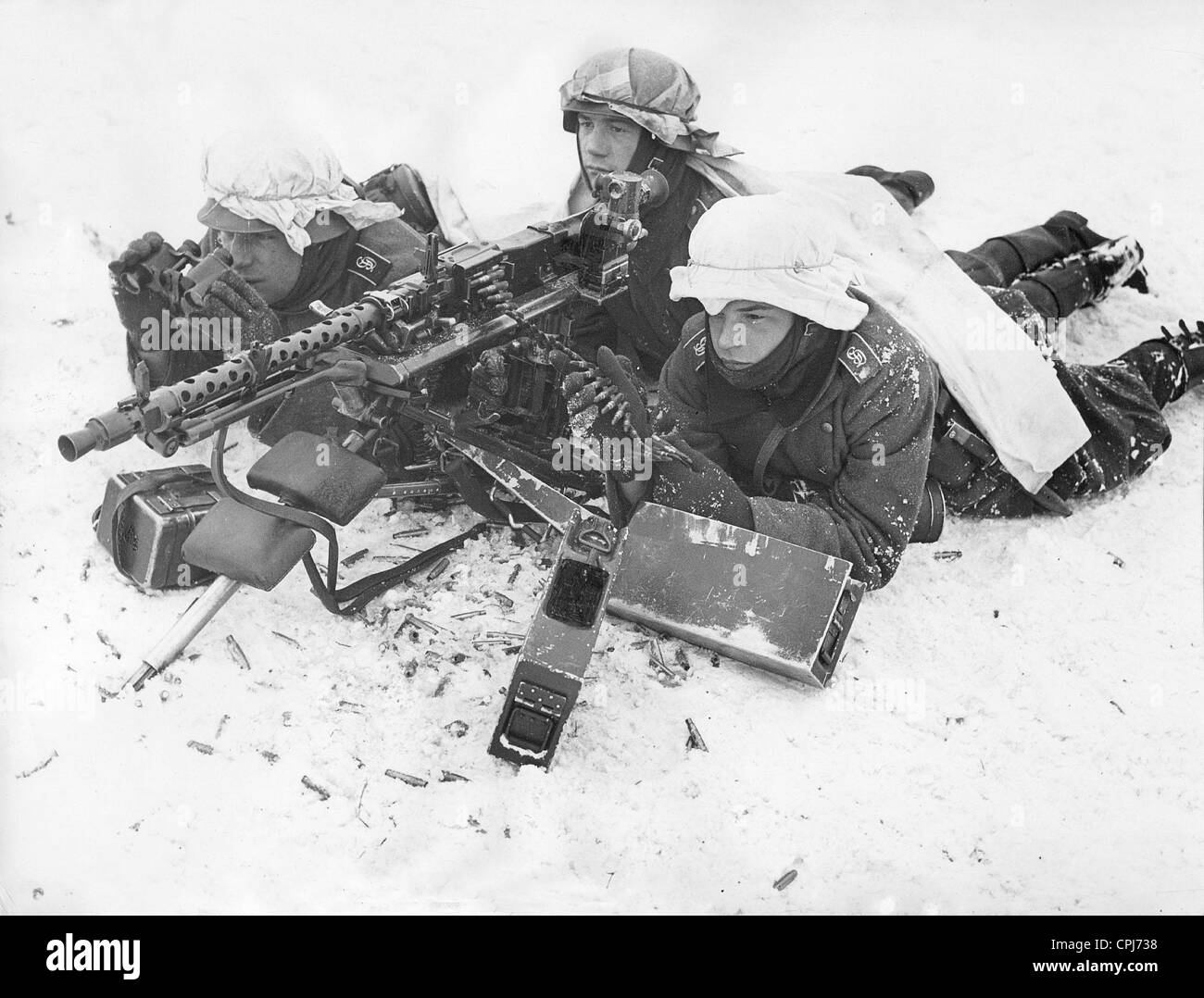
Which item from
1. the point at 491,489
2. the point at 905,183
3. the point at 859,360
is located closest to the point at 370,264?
the point at 491,489

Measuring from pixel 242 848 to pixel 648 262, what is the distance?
2992 mm

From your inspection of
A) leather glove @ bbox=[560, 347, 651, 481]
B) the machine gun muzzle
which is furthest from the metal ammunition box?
leather glove @ bbox=[560, 347, 651, 481]

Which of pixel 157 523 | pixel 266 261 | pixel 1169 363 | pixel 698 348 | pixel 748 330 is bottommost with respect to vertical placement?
pixel 1169 363

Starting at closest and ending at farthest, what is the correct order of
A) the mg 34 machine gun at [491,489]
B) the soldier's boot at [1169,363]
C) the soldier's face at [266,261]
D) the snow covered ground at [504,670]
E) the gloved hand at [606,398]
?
1. the snow covered ground at [504,670]
2. the mg 34 machine gun at [491,489]
3. the gloved hand at [606,398]
4. the soldier's face at [266,261]
5. the soldier's boot at [1169,363]

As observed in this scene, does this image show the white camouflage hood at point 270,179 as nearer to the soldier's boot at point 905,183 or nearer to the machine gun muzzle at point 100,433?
the machine gun muzzle at point 100,433

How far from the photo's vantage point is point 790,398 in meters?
4.20

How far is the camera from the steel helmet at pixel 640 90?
16.5ft

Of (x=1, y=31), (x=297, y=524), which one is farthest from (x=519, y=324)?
(x=1, y=31)

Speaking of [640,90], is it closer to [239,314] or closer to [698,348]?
[698,348]

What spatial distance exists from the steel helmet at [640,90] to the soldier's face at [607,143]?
5 cm

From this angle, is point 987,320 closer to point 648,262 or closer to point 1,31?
point 648,262

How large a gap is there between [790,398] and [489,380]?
3.51 feet

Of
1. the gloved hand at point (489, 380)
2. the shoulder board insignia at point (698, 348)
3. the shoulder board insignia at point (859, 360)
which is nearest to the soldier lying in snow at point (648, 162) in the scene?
the shoulder board insignia at point (698, 348)

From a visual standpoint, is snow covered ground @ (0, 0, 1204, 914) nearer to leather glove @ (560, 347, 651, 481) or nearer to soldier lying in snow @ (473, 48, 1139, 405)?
soldier lying in snow @ (473, 48, 1139, 405)
